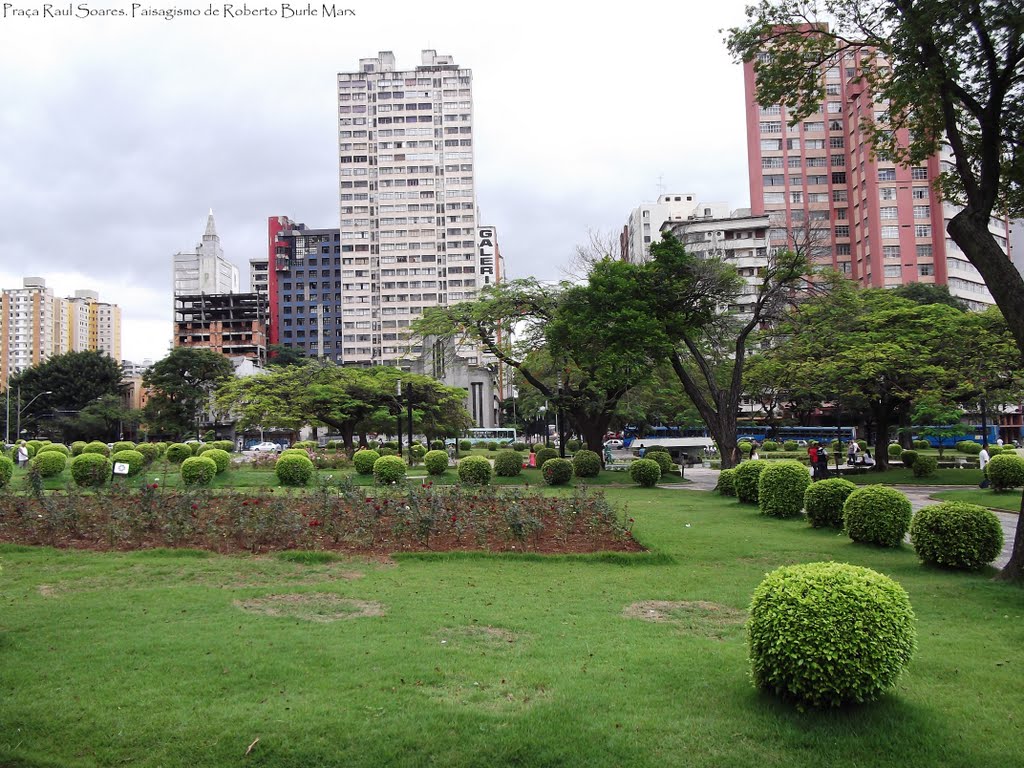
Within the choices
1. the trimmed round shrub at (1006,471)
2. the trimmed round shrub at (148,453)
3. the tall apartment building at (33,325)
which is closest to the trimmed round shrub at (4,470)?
the trimmed round shrub at (148,453)

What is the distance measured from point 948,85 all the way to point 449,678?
28.0ft

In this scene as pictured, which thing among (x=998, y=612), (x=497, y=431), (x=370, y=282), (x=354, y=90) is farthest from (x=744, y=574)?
(x=354, y=90)

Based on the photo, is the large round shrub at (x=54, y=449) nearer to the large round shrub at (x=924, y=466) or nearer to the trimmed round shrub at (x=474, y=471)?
the trimmed round shrub at (x=474, y=471)

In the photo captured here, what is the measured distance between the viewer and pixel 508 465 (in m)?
25.0

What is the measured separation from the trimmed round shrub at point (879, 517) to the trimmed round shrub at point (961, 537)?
1.46 m

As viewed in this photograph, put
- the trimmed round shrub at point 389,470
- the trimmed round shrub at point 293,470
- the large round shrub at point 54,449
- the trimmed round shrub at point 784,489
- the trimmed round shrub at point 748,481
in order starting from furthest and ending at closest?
the large round shrub at point 54,449 → the trimmed round shrub at point 293,470 → the trimmed round shrub at point 389,470 → the trimmed round shrub at point 748,481 → the trimmed round shrub at point 784,489

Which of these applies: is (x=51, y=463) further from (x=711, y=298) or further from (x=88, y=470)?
(x=711, y=298)

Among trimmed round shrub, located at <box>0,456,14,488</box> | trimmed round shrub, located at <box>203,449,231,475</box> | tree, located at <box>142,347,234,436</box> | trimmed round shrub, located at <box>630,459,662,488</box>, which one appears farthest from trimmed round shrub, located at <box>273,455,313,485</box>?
tree, located at <box>142,347,234,436</box>

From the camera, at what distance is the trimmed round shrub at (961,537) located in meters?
8.62

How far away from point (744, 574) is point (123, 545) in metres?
8.74

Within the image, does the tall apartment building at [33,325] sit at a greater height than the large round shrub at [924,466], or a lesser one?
greater

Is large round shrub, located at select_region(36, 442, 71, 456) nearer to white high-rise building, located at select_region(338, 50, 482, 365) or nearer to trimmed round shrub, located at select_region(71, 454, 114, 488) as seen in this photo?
trimmed round shrub, located at select_region(71, 454, 114, 488)

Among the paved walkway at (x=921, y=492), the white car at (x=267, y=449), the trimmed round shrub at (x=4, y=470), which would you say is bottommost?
the paved walkway at (x=921, y=492)

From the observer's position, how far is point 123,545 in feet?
33.3
